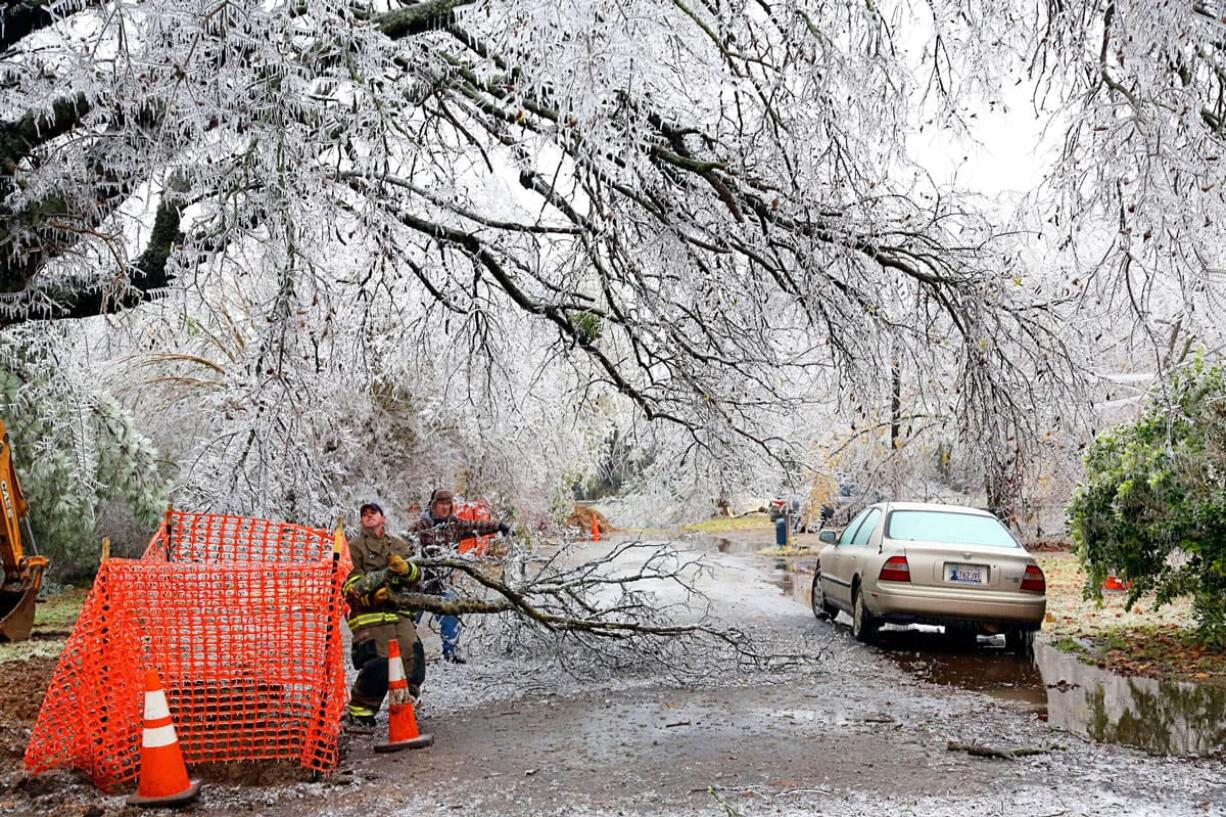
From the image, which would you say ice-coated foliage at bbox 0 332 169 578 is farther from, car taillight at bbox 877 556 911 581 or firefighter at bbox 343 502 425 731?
car taillight at bbox 877 556 911 581

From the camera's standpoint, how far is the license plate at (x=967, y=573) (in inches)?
436

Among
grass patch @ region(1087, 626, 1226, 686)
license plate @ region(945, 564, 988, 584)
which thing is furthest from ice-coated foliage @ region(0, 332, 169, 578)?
grass patch @ region(1087, 626, 1226, 686)

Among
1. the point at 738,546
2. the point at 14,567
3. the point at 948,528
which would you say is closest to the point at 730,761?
the point at 948,528

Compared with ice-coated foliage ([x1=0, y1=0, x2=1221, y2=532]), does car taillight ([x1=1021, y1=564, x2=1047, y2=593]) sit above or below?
below

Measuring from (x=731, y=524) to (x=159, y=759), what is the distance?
141 ft

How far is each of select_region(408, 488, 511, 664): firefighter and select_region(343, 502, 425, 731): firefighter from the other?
1.44 m

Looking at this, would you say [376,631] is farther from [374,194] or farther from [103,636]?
[374,194]

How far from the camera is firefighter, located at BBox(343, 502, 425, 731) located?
7848 mm

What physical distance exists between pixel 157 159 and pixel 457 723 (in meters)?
4.37

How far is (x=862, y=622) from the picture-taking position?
38.9ft

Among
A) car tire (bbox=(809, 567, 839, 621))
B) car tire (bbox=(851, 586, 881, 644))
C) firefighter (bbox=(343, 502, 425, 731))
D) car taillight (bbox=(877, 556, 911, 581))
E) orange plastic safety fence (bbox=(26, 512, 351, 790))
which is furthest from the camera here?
car tire (bbox=(809, 567, 839, 621))

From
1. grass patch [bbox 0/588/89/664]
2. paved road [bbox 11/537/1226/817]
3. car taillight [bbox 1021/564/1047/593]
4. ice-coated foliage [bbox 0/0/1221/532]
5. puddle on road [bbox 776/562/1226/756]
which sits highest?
ice-coated foliage [bbox 0/0/1221/532]

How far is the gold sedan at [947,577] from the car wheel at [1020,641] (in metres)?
0.01

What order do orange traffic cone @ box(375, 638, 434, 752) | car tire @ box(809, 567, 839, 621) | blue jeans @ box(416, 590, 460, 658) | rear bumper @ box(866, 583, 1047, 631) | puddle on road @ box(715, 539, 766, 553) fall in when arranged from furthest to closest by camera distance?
puddle on road @ box(715, 539, 766, 553), car tire @ box(809, 567, 839, 621), rear bumper @ box(866, 583, 1047, 631), blue jeans @ box(416, 590, 460, 658), orange traffic cone @ box(375, 638, 434, 752)
